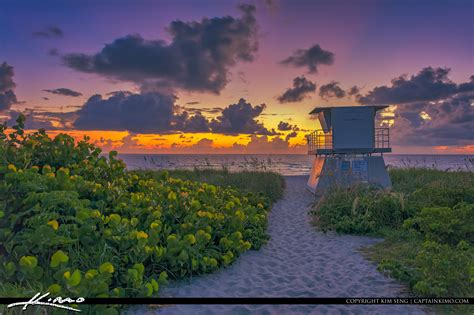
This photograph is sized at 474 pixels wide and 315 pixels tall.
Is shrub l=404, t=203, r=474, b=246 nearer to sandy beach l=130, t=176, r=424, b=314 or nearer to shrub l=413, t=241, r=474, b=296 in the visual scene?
sandy beach l=130, t=176, r=424, b=314

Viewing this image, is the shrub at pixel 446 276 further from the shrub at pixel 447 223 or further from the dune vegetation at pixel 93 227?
the dune vegetation at pixel 93 227

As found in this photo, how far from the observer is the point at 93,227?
12.2 ft

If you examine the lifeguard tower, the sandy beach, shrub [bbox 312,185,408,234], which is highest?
the lifeguard tower

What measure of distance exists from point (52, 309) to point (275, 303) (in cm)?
218

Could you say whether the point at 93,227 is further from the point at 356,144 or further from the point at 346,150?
the point at 356,144

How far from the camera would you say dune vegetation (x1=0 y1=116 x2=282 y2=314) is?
3119 millimetres

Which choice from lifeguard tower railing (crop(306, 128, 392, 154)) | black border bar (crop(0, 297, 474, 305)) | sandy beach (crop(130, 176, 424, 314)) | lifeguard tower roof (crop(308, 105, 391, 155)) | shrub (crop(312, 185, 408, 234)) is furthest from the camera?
lifeguard tower roof (crop(308, 105, 391, 155))

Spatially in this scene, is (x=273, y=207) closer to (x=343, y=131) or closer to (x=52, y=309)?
(x=343, y=131)

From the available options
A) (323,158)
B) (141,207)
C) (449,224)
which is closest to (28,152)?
(141,207)

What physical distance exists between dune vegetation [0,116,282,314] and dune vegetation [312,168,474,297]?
2.25m

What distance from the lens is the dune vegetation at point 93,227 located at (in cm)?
312

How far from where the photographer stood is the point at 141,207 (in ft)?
16.1
